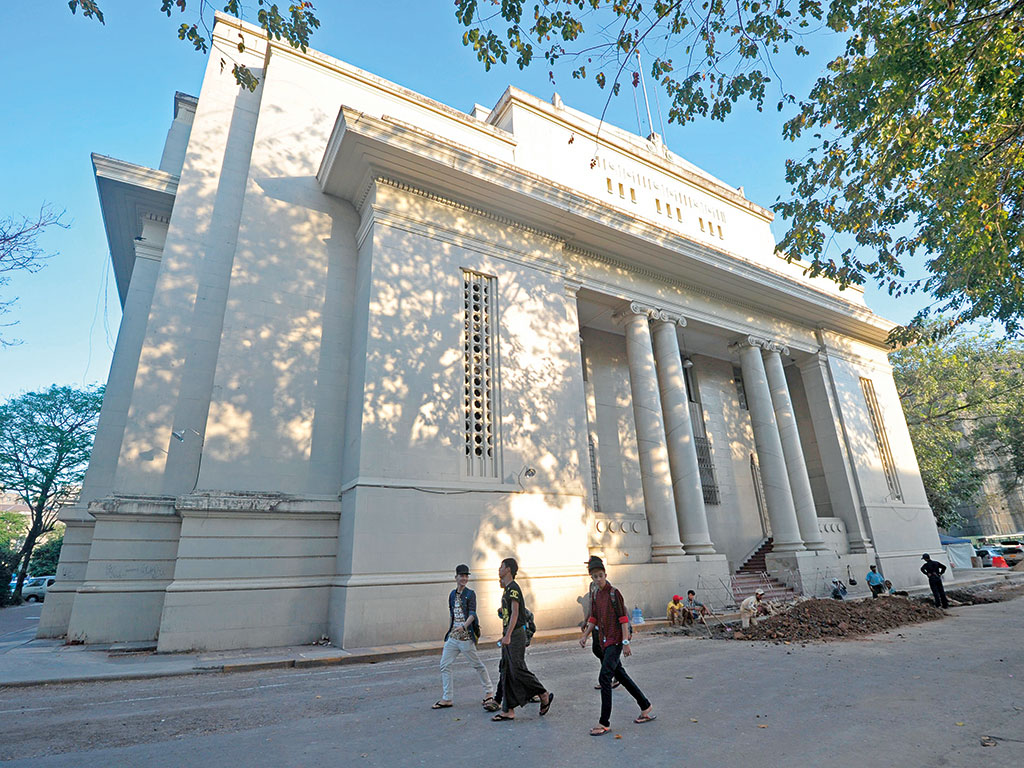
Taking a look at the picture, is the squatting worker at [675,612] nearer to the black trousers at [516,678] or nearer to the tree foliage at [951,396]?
the black trousers at [516,678]

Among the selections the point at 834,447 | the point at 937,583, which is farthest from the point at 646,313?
the point at 937,583

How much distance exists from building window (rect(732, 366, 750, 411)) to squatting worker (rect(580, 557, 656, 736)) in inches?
839

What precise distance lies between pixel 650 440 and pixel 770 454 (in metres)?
6.29

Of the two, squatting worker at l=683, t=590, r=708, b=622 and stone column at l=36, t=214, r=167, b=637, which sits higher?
stone column at l=36, t=214, r=167, b=637

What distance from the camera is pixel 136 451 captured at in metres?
12.4

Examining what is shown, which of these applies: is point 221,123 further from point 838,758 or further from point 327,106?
point 838,758

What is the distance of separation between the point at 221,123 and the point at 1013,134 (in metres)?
17.6

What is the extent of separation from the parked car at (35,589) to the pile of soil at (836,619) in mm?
37788

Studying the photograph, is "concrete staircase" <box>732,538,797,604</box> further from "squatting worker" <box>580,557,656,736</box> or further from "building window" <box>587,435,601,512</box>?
"squatting worker" <box>580,557,656,736</box>

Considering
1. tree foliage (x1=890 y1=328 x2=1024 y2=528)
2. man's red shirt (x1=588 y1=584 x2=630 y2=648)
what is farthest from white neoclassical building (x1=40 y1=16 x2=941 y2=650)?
tree foliage (x1=890 y1=328 x2=1024 y2=528)

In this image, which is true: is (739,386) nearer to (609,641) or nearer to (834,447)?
(834,447)

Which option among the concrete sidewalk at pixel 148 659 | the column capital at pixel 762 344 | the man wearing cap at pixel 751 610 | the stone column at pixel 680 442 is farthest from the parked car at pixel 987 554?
the concrete sidewalk at pixel 148 659

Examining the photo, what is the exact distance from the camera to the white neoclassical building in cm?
1170

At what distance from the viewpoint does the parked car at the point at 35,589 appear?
3342 cm
